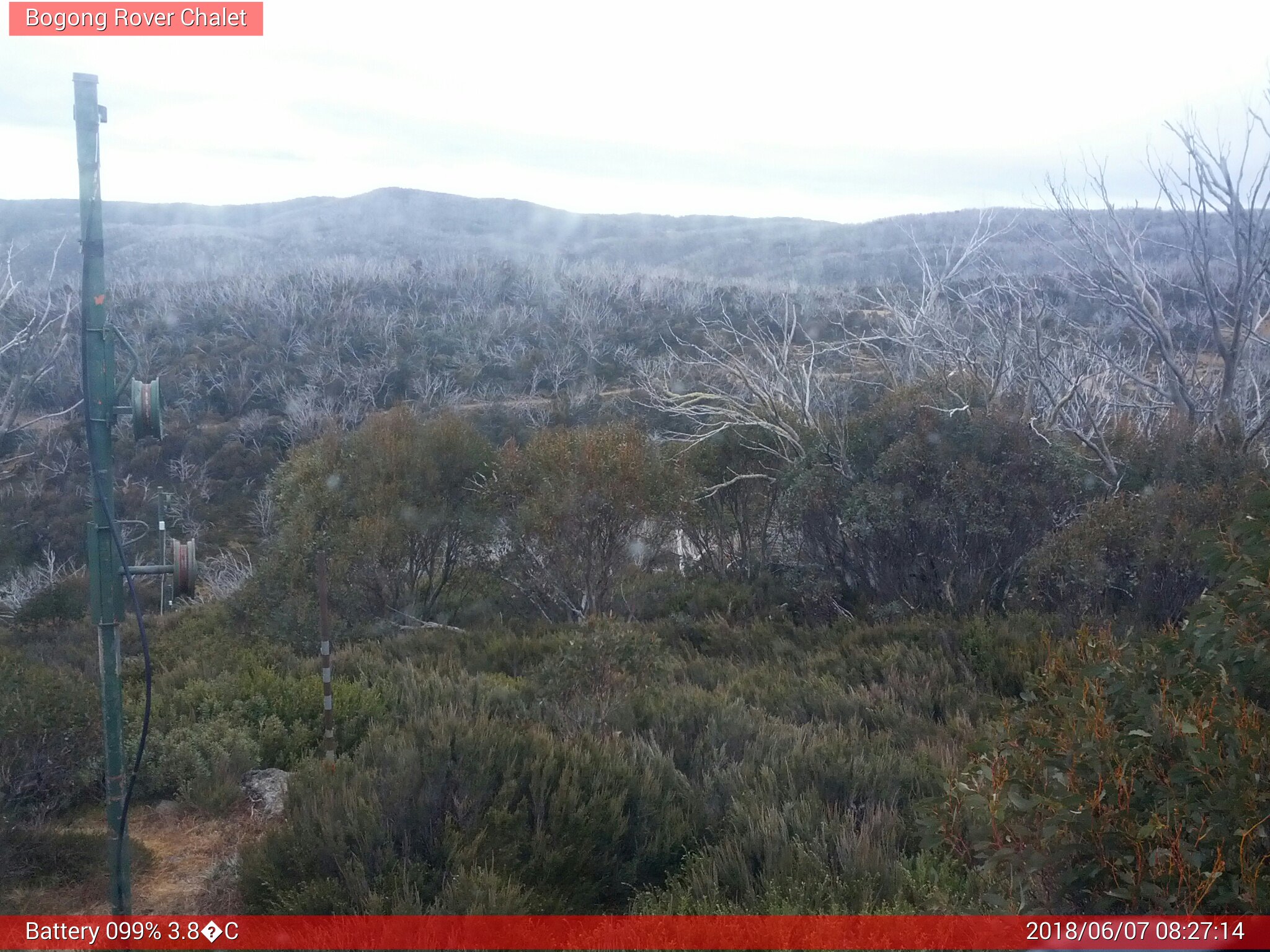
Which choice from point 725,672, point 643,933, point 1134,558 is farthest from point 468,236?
point 643,933

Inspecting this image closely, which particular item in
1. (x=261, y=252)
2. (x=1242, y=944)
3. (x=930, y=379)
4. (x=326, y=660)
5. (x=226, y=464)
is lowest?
(x=226, y=464)

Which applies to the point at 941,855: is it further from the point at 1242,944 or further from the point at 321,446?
the point at 321,446

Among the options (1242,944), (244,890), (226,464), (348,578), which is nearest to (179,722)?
(244,890)

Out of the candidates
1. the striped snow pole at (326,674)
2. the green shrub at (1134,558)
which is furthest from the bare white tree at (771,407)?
the striped snow pole at (326,674)

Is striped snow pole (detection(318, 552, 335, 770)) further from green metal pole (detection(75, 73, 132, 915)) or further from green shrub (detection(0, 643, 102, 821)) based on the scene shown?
green metal pole (detection(75, 73, 132, 915))

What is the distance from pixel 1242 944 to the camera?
233 cm

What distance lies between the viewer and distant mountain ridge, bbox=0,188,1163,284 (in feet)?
152

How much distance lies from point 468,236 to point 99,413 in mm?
76445

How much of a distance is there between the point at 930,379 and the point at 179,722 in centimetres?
884

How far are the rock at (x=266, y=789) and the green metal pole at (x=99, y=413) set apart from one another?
204 cm

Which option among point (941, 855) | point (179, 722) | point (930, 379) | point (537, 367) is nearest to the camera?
point (941, 855)

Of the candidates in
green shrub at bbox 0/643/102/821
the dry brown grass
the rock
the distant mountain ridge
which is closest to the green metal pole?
the dry brown grass

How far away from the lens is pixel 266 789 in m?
6.17

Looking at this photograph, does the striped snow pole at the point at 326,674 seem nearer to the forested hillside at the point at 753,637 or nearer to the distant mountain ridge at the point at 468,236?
the forested hillside at the point at 753,637
